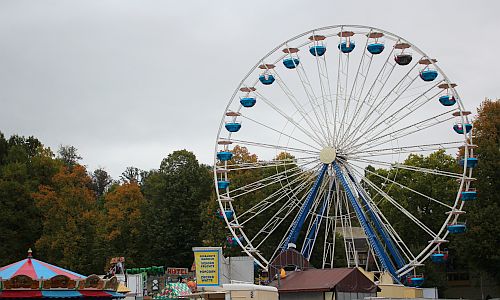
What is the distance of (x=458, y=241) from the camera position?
6531cm

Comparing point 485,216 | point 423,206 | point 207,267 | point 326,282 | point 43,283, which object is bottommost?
point 326,282

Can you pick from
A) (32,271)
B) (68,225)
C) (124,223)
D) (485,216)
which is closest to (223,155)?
(485,216)

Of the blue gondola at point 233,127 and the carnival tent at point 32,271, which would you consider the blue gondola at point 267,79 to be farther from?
the carnival tent at point 32,271

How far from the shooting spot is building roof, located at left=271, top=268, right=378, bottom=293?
Result: 136ft

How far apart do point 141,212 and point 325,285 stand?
144 ft

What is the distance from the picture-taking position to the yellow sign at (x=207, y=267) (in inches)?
1495

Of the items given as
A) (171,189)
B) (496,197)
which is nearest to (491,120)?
(496,197)

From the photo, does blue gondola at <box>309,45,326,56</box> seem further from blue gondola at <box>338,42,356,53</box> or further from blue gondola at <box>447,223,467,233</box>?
blue gondola at <box>447,223,467,233</box>

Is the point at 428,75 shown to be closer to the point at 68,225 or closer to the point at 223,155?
the point at 223,155

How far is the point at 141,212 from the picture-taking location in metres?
82.9

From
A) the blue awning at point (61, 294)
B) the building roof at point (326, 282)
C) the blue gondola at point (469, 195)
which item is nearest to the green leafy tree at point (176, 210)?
the blue gondola at point (469, 195)

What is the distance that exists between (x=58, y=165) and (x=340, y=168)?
39391 millimetres

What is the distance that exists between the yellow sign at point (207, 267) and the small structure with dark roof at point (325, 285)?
5.14m

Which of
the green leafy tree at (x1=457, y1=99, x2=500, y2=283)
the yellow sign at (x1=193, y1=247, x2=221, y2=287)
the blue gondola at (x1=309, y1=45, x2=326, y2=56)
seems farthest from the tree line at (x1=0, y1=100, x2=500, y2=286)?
the yellow sign at (x1=193, y1=247, x2=221, y2=287)
